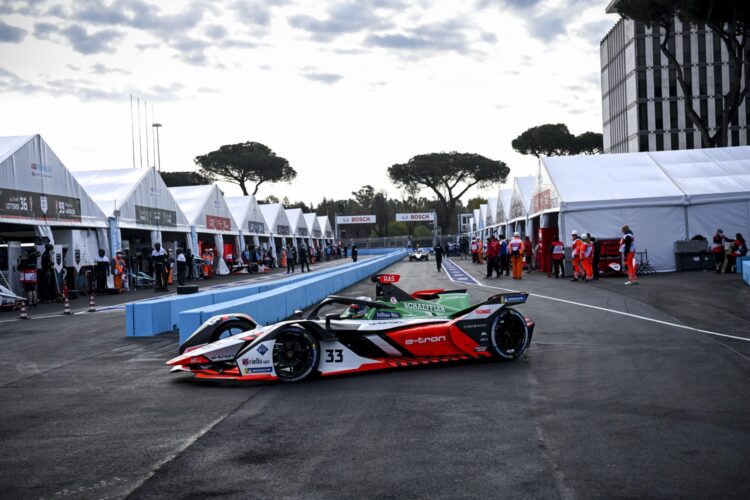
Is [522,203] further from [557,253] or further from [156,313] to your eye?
[156,313]

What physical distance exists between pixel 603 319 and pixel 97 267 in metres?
19.7

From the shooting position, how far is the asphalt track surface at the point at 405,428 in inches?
161

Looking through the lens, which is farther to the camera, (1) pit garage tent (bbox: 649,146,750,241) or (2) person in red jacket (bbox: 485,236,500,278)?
(2) person in red jacket (bbox: 485,236,500,278)

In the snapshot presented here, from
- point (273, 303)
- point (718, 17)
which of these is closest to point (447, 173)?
point (718, 17)

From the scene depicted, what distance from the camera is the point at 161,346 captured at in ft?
36.0

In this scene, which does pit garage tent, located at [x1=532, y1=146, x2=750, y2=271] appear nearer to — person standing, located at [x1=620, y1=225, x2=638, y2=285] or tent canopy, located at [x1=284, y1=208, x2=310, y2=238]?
person standing, located at [x1=620, y1=225, x2=638, y2=285]

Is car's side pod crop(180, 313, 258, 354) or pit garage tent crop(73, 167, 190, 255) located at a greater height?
pit garage tent crop(73, 167, 190, 255)

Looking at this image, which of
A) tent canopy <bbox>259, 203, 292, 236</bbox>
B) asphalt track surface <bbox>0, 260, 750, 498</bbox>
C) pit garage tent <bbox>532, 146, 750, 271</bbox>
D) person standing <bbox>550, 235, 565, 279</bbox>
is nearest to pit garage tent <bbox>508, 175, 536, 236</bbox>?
pit garage tent <bbox>532, 146, 750, 271</bbox>

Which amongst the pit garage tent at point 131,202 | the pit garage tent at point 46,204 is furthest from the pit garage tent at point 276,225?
the pit garage tent at point 46,204

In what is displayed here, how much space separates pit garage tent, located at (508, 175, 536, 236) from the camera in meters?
34.4

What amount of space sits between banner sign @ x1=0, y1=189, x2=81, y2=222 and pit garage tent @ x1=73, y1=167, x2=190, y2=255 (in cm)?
286

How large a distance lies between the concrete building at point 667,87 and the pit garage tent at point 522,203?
34.6 m

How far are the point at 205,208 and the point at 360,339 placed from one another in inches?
1242

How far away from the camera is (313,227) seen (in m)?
73.1
